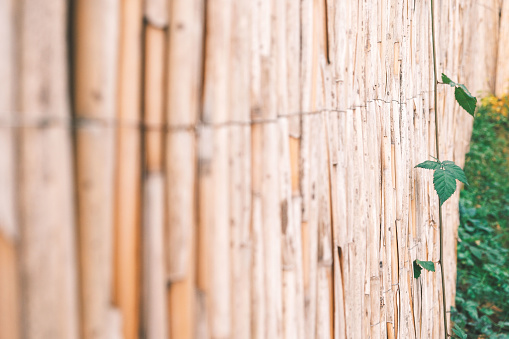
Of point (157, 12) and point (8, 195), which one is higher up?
point (157, 12)

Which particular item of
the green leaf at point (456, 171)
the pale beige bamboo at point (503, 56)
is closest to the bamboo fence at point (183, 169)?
the green leaf at point (456, 171)

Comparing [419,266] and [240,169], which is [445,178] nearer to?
[419,266]

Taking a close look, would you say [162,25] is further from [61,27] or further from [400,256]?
[400,256]

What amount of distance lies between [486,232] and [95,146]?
3.74m

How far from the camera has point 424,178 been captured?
1.82 metres

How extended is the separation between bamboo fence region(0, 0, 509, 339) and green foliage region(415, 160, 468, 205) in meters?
0.37

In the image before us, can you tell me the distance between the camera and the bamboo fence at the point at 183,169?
0.50m

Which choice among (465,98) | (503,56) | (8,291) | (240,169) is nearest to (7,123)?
(8,291)

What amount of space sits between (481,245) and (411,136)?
7.35 feet

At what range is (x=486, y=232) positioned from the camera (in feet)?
11.8

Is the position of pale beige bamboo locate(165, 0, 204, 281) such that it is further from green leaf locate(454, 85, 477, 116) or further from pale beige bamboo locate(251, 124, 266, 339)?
green leaf locate(454, 85, 477, 116)

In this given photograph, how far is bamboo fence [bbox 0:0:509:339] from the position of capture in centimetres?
50

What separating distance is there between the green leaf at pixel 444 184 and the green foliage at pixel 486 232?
4.36 ft

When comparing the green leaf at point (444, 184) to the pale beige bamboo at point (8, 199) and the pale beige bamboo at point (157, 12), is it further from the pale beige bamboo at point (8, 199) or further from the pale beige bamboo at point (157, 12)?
the pale beige bamboo at point (8, 199)
